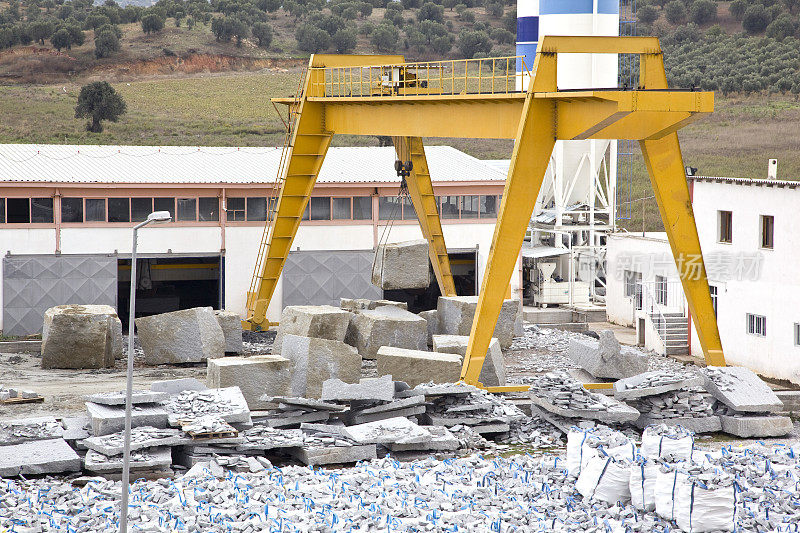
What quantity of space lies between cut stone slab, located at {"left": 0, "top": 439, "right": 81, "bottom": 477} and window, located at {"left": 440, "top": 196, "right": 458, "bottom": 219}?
53.9 feet

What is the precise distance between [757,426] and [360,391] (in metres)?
6.64

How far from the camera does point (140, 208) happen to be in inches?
1053

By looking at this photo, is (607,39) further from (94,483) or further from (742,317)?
Result: (94,483)

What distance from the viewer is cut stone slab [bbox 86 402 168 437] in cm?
1435

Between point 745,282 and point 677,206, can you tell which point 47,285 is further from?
point 745,282

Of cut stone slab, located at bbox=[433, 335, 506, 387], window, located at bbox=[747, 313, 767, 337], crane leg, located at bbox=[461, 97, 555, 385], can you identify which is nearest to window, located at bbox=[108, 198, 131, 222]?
cut stone slab, located at bbox=[433, 335, 506, 387]

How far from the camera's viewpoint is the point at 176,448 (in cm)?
1450

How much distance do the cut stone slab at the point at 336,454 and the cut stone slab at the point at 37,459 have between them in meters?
3.18

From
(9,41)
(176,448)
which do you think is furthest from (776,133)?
(9,41)

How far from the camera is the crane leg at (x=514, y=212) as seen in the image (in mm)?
16656

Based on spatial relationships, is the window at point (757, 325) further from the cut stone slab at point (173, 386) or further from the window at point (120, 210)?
the window at point (120, 210)

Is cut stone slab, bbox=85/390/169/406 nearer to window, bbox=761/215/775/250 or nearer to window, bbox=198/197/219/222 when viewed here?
window, bbox=198/197/219/222

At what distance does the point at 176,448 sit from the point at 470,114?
27.0 feet

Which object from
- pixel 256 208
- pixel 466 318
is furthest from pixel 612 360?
pixel 256 208
